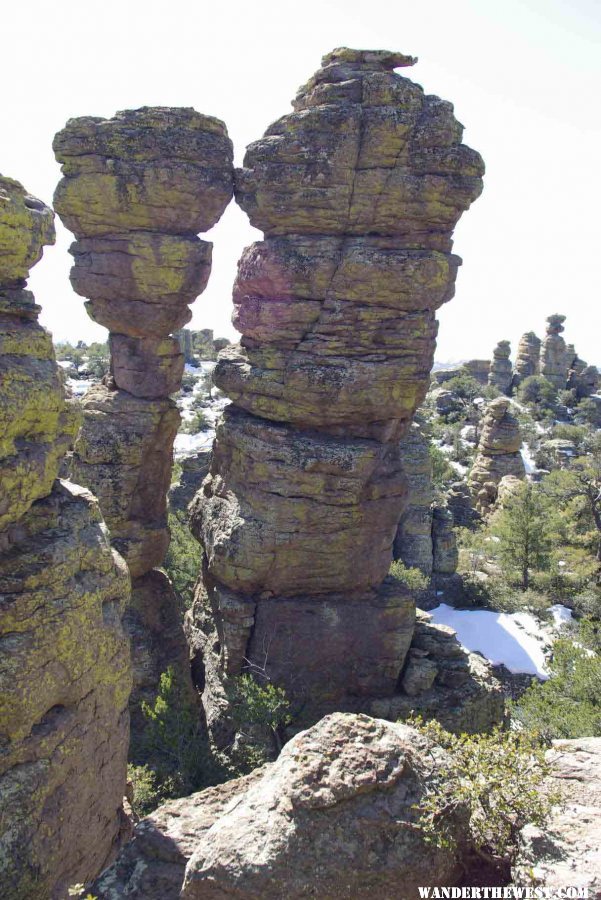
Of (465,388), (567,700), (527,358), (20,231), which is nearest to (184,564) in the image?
(567,700)

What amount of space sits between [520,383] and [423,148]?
7084 cm

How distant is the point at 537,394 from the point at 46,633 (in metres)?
76.3

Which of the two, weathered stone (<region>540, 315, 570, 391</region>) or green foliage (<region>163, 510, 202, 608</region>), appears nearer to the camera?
green foliage (<region>163, 510, 202, 608</region>)

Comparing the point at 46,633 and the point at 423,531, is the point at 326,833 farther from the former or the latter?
the point at 423,531

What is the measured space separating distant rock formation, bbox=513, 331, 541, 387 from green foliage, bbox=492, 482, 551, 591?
2185 inches

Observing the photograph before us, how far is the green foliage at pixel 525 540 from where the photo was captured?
31.7 meters

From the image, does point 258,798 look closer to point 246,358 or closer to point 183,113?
point 246,358

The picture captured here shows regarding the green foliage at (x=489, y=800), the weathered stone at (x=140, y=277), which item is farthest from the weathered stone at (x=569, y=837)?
the weathered stone at (x=140, y=277)

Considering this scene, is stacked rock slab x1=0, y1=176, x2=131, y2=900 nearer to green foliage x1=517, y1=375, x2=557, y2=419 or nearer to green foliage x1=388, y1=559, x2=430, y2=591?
green foliage x1=388, y1=559, x2=430, y2=591

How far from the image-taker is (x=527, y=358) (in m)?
85.0

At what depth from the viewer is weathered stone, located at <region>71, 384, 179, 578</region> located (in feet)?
62.7

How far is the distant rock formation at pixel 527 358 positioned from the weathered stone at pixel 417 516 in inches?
2162

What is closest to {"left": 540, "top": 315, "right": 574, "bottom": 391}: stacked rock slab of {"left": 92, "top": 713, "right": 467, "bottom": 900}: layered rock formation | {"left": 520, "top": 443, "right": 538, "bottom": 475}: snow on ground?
{"left": 520, "top": 443, "right": 538, "bottom": 475}: snow on ground

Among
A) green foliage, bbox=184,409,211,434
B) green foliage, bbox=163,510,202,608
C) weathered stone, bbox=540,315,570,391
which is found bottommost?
green foliage, bbox=163,510,202,608
